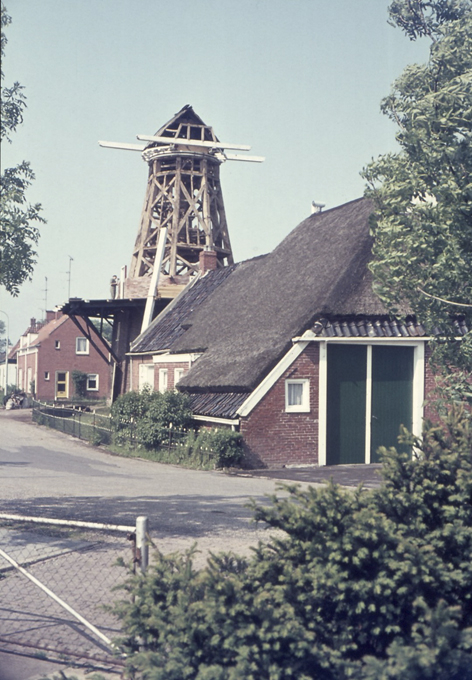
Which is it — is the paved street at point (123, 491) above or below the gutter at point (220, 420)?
below

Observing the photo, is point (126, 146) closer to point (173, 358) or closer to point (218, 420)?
point (173, 358)

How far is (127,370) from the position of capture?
1396 inches

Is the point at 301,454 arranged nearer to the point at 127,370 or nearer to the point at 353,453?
the point at 353,453

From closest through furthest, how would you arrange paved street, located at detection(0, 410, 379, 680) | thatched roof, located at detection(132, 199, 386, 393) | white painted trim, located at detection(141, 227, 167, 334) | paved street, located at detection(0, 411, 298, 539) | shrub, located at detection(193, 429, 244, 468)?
1. paved street, located at detection(0, 410, 379, 680)
2. paved street, located at detection(0, 411, 298, 539)
3. shrub, located at detection(193, 429, 244, 468)
4. thatched roof, located at detection(132, 199, 386, 393)
5. white painted trim, located at detection(141, 227, 167, 334)

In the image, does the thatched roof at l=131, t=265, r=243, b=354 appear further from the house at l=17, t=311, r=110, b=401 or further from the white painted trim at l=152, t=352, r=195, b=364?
the house at l=17, t=311, r=110, b=401

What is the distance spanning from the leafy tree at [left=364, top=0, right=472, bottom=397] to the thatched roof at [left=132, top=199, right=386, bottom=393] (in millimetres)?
8432

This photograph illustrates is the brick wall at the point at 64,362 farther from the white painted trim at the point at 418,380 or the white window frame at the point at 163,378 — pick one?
the white painted trim at the point at 418,380

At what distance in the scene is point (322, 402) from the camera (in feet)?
64.8

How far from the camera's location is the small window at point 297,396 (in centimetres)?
1961

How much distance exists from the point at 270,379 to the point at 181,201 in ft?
87.2

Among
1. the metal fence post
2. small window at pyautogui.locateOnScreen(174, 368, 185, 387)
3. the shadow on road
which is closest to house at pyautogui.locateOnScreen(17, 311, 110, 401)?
small window at pyautogui.locateOnScreen(174, 368, 185, 387)

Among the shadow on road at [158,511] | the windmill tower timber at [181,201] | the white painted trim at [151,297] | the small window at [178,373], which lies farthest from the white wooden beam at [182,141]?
the shadow on road at [158,511]

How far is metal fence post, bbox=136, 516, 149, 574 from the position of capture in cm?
495

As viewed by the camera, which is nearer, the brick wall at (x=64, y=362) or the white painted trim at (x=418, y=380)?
the white painted trim at (x=418, y=380)
